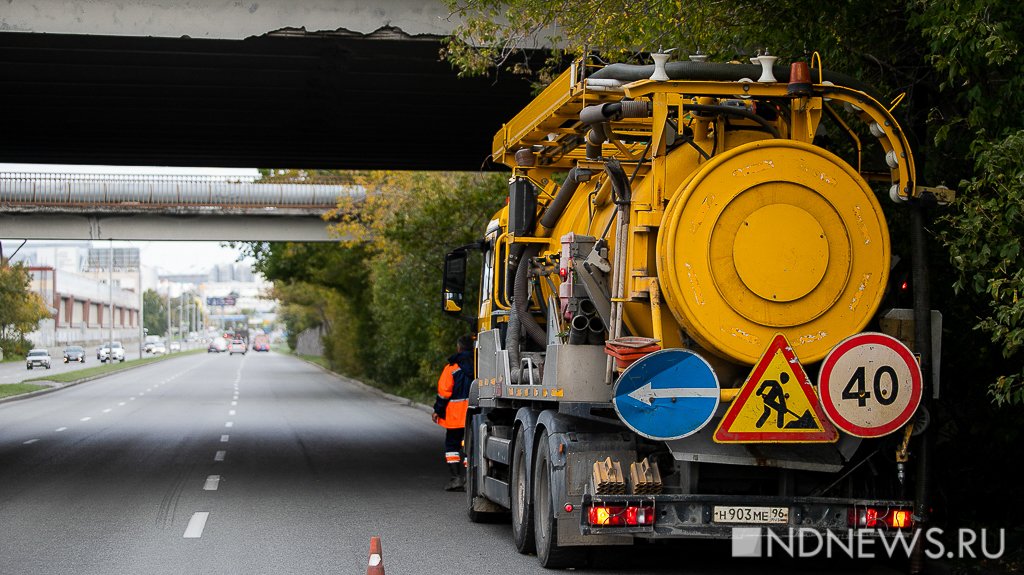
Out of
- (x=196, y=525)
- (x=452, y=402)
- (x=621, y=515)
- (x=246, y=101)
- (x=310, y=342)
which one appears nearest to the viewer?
(x=621, y=515)

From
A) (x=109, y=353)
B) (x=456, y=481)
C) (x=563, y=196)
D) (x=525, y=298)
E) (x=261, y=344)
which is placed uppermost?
(x=563, y=196)

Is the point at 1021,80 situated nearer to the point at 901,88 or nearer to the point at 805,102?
the point at 805,102

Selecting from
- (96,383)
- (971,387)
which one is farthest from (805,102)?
(96,383)

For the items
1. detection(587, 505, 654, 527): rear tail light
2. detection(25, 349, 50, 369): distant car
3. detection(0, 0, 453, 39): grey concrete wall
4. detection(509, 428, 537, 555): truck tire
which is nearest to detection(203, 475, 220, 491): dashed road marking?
detection(0, 0, 453, 39): grey concrete wall

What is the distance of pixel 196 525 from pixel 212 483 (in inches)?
162

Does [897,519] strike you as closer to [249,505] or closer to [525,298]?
[525,298]

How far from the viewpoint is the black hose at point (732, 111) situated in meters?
8.37

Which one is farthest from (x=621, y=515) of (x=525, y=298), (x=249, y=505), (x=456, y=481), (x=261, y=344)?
(x=261, y=344)

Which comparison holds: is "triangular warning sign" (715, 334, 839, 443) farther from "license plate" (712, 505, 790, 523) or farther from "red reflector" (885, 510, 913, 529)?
"red reflector" (885, 510, 913, 529)

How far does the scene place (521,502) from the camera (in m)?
10.7

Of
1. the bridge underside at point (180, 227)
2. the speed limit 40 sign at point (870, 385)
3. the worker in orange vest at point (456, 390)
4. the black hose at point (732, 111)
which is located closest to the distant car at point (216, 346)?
the bridge underside at point (180, 227)

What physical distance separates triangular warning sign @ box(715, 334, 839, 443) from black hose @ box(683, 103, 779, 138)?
1482 mm

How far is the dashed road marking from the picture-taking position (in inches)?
621

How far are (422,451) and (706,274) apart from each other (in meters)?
→ 14.4
